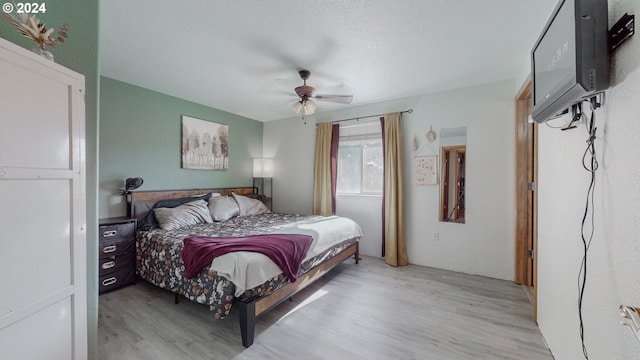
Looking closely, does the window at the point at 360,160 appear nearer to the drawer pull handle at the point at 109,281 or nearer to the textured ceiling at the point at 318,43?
the textured ceiling at the point at 318,43

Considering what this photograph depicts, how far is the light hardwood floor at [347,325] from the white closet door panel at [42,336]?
30.1 inches

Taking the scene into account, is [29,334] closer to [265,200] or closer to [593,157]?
[593,157]

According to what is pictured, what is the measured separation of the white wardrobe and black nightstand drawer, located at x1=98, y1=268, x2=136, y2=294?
5.68ft

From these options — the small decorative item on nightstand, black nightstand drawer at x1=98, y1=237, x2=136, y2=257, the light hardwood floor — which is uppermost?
the small decorative item on nightstand

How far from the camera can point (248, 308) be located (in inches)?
70.4

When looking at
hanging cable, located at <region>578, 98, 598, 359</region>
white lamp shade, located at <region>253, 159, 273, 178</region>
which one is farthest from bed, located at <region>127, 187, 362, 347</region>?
hanging cable, located at <region>578, 98, 598, 359</region>

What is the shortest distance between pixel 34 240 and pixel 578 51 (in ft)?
7.67

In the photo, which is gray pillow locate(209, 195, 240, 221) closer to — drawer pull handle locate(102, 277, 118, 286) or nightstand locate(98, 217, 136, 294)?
nightstand locate(98, 217, 136, 294)

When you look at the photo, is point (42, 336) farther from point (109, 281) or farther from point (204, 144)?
point (204, 144)

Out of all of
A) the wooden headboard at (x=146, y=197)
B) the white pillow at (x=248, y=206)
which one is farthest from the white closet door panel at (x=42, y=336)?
the white pillow at (x=248, y=206)

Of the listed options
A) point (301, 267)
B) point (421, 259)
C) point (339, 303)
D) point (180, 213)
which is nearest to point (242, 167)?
point (180, 213)

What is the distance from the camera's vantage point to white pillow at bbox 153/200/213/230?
2.92 metres

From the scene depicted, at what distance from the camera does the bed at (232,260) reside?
1.81 metres

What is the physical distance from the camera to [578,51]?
942 millimetres
